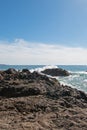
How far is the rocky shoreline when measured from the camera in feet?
34.4

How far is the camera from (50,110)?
12461mm

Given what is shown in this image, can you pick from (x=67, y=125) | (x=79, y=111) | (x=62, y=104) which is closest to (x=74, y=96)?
(x=62, y=104)

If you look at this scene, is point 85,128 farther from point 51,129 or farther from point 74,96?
point 74,96

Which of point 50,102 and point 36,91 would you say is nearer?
point 50,102

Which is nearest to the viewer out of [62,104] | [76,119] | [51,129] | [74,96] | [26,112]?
[51,129]

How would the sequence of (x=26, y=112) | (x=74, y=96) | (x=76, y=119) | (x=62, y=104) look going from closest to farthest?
(x=76, y=119) < (x=26, y=112) < (x=62, y=104) < (x=74, y=96)

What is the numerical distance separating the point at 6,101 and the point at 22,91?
2.05m

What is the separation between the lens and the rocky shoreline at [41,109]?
10500 mm

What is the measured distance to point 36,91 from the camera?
15.6 m

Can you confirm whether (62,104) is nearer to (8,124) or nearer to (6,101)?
(6,101)

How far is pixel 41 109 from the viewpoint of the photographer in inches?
496

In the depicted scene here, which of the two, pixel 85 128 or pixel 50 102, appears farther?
pixel 50 102

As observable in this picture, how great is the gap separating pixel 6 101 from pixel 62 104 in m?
2.66

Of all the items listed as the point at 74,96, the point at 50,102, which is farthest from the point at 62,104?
the point at 74,96
